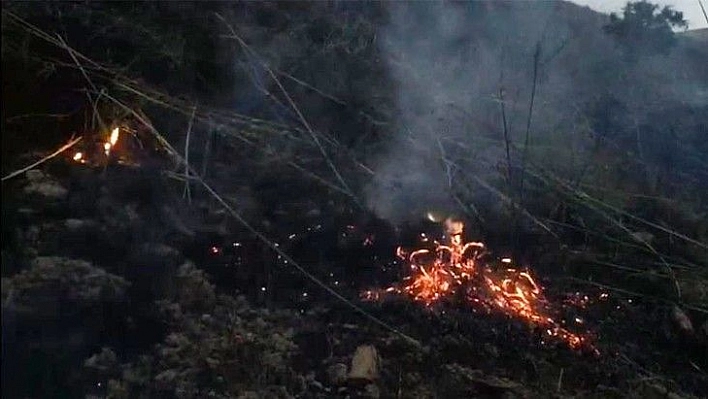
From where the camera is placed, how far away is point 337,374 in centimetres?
283

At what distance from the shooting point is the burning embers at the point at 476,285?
341 cm

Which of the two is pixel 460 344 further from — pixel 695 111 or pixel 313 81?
pixel 695 111

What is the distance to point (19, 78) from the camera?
2506 millimetres

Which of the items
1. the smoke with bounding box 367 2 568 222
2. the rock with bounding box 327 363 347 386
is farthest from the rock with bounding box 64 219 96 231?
the smoke with bounding box 367 2 568 222

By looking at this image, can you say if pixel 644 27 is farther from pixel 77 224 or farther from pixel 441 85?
pixel 77 224

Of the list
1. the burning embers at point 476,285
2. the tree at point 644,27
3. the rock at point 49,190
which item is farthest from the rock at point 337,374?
the tree at point 644,27

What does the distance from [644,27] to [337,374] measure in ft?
23.1

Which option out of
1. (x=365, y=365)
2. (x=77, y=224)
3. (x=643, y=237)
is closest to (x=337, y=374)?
(x=365, y=365)

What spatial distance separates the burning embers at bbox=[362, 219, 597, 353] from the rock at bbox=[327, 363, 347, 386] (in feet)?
1.78

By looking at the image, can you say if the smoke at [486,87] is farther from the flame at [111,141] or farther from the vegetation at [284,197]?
the flame at [111,141]

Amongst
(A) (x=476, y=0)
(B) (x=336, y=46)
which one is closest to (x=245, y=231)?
(B) (x=336, y=46)

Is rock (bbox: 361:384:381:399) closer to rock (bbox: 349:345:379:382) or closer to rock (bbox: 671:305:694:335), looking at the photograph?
rock (bbox: 349:345:379:382)

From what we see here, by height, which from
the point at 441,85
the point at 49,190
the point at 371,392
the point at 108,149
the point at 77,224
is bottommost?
the point at 371,392

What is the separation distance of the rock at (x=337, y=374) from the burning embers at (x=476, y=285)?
541mm
